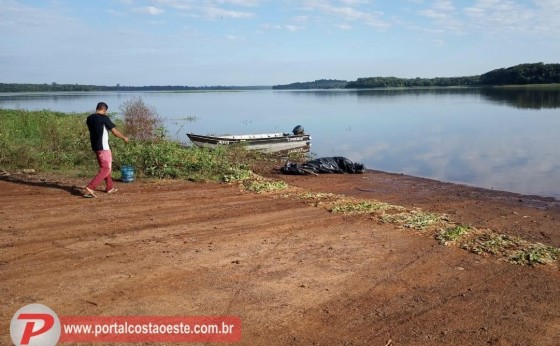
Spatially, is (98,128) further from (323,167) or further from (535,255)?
(323,167)

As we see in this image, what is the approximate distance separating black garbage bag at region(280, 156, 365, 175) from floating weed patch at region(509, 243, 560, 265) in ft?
25.7

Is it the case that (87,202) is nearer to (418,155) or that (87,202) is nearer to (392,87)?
(418,155)

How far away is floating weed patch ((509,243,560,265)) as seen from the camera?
5.38 m

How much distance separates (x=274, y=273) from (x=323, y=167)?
29.3ft

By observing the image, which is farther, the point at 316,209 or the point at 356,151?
the point at 356,151

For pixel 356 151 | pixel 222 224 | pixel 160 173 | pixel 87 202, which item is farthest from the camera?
pixel 356 151

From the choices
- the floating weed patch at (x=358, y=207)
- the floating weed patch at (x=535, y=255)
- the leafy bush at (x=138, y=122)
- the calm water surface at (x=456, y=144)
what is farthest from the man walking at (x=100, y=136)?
the calm water surface at (x=456, y=144)

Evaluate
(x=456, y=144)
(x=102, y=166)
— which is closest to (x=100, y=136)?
(x=102, y=166)

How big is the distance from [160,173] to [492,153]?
1425cm

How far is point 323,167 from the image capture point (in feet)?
44.7

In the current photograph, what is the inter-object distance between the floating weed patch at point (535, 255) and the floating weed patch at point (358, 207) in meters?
2.44

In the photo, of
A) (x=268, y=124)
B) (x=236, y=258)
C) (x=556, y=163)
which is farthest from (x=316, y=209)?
(x=268, y=124)

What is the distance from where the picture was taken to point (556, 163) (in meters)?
16.5

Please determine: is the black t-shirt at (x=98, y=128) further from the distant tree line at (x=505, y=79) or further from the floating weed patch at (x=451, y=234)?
the distant tree line at (x=505, y=79)
